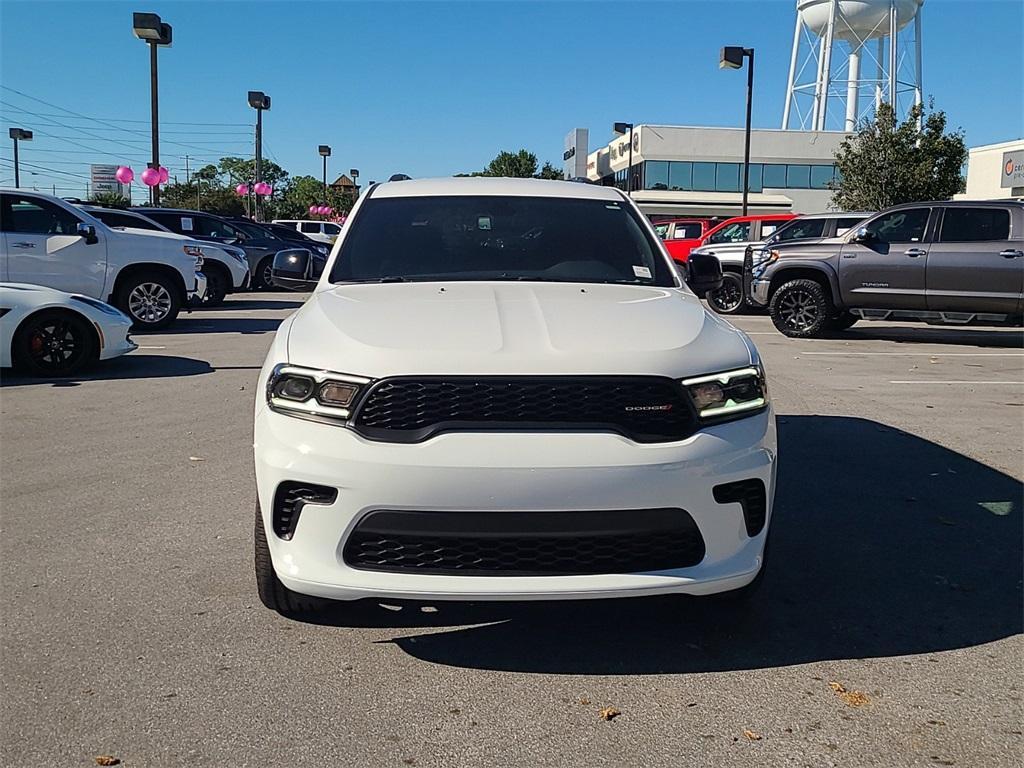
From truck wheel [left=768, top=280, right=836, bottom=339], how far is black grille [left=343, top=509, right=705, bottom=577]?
10969mm

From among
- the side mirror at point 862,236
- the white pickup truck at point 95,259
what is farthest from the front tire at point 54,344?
the side mirror at point 862,236

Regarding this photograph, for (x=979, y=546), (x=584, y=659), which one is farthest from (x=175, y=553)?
(x=979, y=546)

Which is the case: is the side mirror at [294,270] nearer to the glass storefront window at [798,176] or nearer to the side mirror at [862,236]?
the side mirror at [862,236]

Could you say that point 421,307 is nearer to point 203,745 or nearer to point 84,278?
point 203,745

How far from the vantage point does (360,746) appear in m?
2.71

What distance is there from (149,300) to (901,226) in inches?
413

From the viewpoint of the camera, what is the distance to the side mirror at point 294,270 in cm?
474

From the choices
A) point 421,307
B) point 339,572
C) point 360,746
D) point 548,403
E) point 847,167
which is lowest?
point 360,746

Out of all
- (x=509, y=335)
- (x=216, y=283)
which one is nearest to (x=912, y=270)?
(x=509, y=335)

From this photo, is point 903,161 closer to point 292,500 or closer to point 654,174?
point 292,500

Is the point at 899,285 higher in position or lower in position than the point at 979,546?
higher

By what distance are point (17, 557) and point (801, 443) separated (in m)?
4.83

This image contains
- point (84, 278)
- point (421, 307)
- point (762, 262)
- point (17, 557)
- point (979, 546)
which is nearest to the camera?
point (421, 307)

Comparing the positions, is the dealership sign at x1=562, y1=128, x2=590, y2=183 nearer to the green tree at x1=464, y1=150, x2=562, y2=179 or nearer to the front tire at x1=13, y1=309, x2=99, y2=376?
the green tree at x1=464, y1=150, x2=562, y2=179
